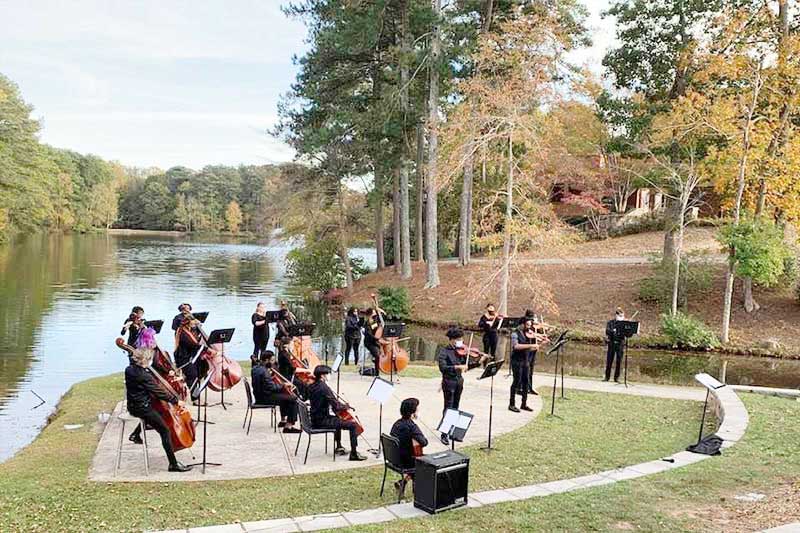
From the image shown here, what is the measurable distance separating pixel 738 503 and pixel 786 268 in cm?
2086

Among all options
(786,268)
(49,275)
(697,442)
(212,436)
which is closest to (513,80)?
(786,268)

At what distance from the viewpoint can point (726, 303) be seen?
22547mm

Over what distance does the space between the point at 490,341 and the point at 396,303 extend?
1198cm

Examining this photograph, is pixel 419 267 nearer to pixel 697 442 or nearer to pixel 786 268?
pixel 786 268

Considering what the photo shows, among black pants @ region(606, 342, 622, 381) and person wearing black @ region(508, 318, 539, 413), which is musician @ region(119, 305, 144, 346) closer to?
person wearing black @ region(508, 318, 539, 413)

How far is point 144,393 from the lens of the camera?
320 inches

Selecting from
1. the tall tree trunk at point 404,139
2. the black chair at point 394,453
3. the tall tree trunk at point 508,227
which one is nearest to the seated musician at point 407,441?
the black chair at point 394,453

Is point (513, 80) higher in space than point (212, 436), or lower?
higher

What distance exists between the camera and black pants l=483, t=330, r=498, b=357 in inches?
643

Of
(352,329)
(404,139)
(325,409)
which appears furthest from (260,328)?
(404,139)

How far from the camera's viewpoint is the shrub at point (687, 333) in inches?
874

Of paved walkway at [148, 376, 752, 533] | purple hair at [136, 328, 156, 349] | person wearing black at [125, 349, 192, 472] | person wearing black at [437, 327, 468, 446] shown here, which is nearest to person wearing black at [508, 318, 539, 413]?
person wearing black at [437, 327, 468, 446]

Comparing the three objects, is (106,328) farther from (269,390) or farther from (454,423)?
(454,423)

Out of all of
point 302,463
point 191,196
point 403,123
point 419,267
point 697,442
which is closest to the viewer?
point 302,463
